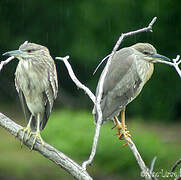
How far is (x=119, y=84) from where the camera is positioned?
4.22 metres

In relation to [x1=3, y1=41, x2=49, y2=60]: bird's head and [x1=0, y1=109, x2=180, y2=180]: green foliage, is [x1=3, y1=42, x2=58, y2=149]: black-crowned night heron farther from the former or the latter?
[x1=0, y1=109, x2=180, y2=180]: green foliage

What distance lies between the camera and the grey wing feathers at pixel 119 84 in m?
4.14

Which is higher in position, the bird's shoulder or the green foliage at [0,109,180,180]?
the bird's shoulder

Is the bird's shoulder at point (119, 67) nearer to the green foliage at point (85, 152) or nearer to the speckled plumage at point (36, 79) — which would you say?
the speckled plumage at point (36, 79)

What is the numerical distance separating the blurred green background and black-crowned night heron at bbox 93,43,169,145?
10.8ft

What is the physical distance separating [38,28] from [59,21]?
0.43m

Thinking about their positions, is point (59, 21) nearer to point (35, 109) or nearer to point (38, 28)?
point (38, 28)

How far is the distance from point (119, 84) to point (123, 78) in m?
0.06

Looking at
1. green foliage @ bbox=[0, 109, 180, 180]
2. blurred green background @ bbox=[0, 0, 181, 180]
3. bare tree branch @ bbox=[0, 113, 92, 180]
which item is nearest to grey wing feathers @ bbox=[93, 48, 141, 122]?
bare tree branch @ bbox=[0, 113, 92, 180]

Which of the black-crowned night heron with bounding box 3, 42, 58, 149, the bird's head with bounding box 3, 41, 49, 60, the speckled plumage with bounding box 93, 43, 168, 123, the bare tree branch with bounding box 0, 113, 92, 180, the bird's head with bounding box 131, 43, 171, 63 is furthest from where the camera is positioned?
the speckled plumage with bounding box 93, 43, 168, 123

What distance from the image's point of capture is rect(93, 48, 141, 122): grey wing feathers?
4145 mm

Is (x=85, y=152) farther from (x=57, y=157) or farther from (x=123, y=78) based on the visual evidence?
(x=57, y=157)

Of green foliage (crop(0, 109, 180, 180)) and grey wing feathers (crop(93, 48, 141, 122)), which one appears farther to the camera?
green foliage (crop(0, 109, 180, 180))

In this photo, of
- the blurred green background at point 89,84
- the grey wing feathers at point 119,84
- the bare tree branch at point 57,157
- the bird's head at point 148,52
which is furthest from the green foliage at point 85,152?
the bare tree branch at point 57,157
